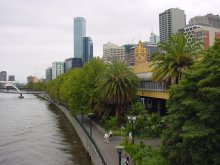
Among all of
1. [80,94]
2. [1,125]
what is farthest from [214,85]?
[1,125]

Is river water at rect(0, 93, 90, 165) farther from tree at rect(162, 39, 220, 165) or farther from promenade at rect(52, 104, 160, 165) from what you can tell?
tree at rect(162, 39, 220, 165)

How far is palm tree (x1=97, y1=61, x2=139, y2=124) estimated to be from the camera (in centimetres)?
5250

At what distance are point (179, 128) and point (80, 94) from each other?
1649 inches

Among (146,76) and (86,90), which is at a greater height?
(146,76)

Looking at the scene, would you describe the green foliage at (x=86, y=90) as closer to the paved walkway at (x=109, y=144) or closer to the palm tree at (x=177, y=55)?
the paved walkway at (x=109, y=144)

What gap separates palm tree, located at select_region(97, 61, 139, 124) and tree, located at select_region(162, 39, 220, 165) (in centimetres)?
2712

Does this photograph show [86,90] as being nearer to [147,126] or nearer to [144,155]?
[147,126]

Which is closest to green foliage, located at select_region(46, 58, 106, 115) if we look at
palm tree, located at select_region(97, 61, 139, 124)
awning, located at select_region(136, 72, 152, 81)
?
palm tree, located at select_region(97, 61, 139, 124)

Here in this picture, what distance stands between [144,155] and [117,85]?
22.8 m

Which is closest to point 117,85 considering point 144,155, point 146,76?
point 146,76

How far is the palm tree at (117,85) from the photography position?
52.5 metres

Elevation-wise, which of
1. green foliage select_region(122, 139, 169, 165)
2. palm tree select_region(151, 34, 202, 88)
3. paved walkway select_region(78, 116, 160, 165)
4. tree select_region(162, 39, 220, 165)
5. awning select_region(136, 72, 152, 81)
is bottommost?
paved walkway select_region(78, 116, 160, 165)

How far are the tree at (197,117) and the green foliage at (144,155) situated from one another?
1.83 m

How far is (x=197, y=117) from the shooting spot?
22.5m
